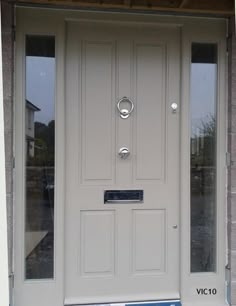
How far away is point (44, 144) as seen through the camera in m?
2.88

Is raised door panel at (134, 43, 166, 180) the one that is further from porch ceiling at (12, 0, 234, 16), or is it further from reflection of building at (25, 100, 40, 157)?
reflection of building at (25, 100, 40, 157)

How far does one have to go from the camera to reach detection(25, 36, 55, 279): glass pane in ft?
9.37

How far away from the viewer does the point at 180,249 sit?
2967 millimetres

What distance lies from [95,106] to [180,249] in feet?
4.09

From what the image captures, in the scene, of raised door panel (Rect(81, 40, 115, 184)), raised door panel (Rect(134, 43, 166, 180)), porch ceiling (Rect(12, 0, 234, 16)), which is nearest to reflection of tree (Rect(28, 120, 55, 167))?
raised door panel (Rect(81, 40, 115, 184))

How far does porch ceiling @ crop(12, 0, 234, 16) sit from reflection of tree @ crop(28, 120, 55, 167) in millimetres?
848

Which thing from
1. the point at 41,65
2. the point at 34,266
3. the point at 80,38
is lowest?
the point at 34,266

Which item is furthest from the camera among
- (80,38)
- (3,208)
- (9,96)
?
(80,38)

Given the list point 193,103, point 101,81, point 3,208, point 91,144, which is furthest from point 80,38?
point 3,208

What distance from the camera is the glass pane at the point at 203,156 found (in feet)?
9.81

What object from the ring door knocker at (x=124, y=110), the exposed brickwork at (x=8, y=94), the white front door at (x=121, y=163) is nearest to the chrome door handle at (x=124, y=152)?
the white front door at (x=121, y=163)

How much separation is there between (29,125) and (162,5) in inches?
50.9

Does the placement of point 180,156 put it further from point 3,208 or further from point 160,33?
point 3,208

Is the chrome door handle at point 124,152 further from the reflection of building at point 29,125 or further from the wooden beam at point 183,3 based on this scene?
the wooden beam at point 183,3
